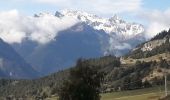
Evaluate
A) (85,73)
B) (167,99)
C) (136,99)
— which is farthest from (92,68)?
(136,99)

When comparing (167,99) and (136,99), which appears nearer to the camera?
(167,99)

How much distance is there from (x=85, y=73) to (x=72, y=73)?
2.98m

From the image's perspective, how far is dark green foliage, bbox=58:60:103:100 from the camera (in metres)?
110

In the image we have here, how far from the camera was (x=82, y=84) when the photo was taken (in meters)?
110

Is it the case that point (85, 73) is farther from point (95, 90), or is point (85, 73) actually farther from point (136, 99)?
point (136, 99)

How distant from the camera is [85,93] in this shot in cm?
11044

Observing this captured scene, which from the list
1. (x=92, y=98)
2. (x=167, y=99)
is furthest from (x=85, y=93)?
(x=167, y=99)

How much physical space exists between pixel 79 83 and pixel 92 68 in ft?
17.9

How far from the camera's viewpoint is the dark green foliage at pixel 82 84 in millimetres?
110312

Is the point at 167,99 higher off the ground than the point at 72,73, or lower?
lower

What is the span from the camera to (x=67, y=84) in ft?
365

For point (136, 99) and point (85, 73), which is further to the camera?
point (136, 99)

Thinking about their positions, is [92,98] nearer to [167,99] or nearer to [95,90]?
[95,90]

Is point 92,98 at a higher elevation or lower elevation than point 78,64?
lower
